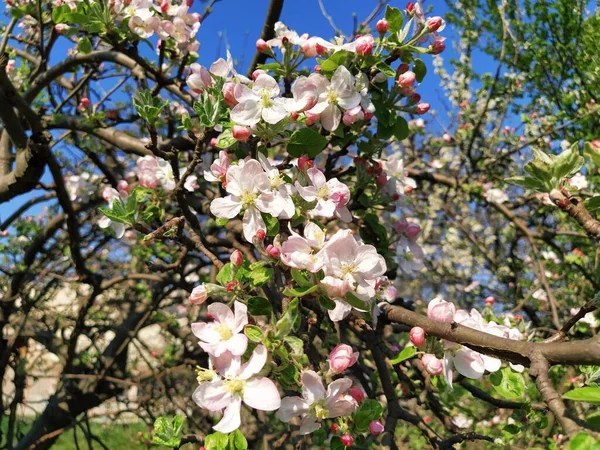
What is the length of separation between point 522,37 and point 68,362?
4.22 meters

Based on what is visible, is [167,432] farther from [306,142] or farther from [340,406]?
[306,142]

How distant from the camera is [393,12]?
4.65ft

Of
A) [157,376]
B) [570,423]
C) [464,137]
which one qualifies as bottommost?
[570,423]

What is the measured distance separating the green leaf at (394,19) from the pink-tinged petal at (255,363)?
1004 mm

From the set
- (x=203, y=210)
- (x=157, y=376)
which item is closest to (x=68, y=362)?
(x=157, y=376)

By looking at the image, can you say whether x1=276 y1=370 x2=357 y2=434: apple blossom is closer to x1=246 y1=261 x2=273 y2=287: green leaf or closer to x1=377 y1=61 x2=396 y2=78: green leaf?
x1=246 y1=261 x2=273 y2=287: green leaf

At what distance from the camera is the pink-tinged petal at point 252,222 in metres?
1.23

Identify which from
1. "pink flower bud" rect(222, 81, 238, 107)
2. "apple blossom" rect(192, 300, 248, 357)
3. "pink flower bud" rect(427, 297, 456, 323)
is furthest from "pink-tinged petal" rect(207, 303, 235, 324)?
"pink flower bud" rect(222, 81, 238, 107)

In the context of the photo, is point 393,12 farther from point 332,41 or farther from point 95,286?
point 95,286

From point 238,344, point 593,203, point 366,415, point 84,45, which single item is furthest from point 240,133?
point 84,45

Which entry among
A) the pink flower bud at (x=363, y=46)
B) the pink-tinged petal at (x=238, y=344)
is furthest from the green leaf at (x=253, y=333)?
the pink flower bud at (x=363, y=46)

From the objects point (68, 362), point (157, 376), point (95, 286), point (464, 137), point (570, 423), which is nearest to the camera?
point (570, 423)

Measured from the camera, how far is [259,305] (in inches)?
44.8

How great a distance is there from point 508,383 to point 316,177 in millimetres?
680
